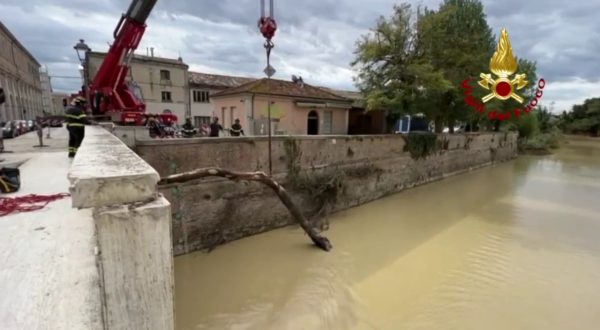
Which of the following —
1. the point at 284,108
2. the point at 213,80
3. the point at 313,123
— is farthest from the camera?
the point at 213,80

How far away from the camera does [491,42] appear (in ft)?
61.7

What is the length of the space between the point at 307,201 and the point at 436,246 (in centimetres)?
378

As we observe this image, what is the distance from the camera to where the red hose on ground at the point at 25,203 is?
357 cm

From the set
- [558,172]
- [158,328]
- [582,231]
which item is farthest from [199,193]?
[558,172]

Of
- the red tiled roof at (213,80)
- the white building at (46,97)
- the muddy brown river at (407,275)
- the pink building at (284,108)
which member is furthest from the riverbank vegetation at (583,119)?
the white building at (46,97)

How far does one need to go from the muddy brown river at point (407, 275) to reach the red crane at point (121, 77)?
17.9 ft

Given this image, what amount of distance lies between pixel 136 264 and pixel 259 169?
7.54 m

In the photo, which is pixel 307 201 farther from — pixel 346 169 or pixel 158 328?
pixel 158 328

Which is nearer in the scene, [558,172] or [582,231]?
[582,231]

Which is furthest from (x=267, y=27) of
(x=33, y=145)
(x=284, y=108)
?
(x=284, y=108)

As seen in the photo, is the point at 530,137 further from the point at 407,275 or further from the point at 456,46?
the point at 407,275

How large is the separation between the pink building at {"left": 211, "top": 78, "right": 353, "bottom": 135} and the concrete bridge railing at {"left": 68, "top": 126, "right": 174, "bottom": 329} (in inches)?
585

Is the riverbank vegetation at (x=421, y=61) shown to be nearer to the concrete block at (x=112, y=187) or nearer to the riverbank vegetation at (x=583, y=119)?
the concrete block at (x=112, y=187)

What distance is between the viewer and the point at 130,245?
1186mm
